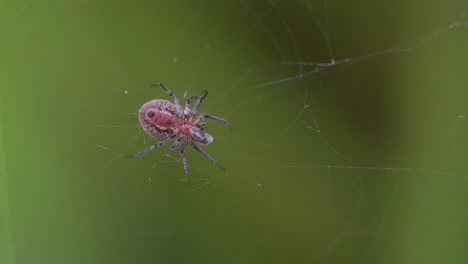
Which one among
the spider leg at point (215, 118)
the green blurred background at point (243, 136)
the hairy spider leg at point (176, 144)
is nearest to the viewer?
the green blurred background at point (243, 136)

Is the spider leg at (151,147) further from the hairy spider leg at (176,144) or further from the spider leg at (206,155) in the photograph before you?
the spider leg at (206,155)

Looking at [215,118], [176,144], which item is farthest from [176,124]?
[215,118]

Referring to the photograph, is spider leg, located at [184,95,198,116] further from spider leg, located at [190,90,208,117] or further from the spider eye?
the spider eye

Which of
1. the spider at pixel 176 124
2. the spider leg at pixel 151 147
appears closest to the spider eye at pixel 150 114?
the spider at pixel 176 124

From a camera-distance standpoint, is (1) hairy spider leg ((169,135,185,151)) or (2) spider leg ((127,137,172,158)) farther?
(1) hairy spider leg ((169,135,185,151))

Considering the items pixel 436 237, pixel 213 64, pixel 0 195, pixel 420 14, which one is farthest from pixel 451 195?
pixel 0 195

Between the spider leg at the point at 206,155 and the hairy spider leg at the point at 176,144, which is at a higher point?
the hairy spider leg at the point at 176,144

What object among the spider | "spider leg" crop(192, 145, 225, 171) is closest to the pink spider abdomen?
the spider
